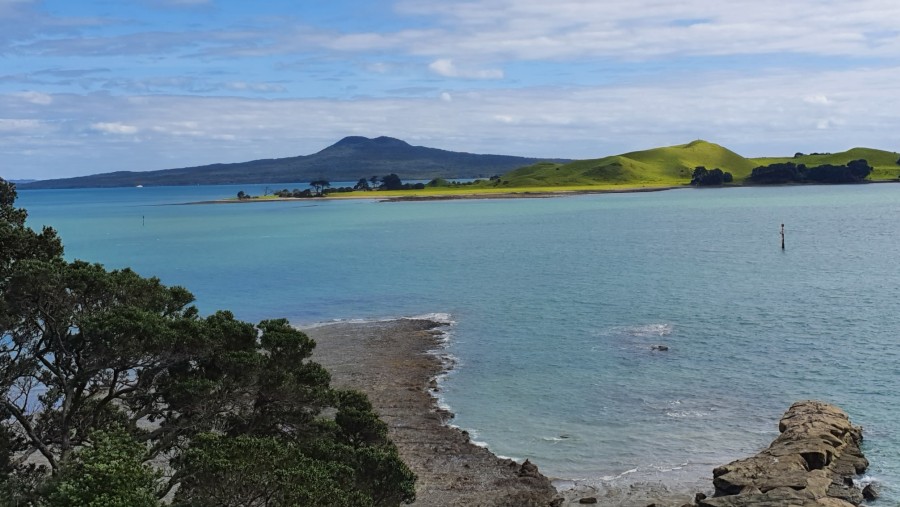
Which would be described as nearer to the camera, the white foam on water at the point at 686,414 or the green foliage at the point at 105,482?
the green foliage at the point at 105,482

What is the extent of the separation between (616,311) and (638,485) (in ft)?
94.4

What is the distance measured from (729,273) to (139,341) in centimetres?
6180

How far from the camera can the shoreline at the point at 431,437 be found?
2369 centimetres

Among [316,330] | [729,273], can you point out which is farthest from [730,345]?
[729,273]

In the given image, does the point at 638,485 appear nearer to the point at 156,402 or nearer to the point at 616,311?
the point at 156,402

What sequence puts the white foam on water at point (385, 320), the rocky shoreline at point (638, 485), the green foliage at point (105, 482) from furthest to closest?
the white foam on water at point (385, 320)
the rocky shoreline at point (638, 485)
the green foliage at point (105, 482)

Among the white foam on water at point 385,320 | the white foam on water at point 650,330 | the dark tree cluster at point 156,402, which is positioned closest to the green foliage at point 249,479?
the dark tree cluster at point 156,402

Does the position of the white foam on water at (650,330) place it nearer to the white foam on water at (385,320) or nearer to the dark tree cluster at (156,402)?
the white foam on water at (385,320)

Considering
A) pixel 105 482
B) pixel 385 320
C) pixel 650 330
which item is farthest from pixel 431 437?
pixel 385 320

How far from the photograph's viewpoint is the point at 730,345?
42469 millimetres

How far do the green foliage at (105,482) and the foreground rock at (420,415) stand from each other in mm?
11467

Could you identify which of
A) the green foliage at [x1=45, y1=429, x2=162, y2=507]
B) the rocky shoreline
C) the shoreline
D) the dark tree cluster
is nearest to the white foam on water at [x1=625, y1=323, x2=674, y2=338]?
the shoreline

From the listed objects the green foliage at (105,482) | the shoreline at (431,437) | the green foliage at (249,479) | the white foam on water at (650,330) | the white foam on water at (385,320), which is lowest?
the shoreline at (431,437)

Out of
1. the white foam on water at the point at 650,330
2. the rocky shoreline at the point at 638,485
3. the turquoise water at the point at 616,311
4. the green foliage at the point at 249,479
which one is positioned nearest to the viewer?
the green foliage at the point at 249,479
